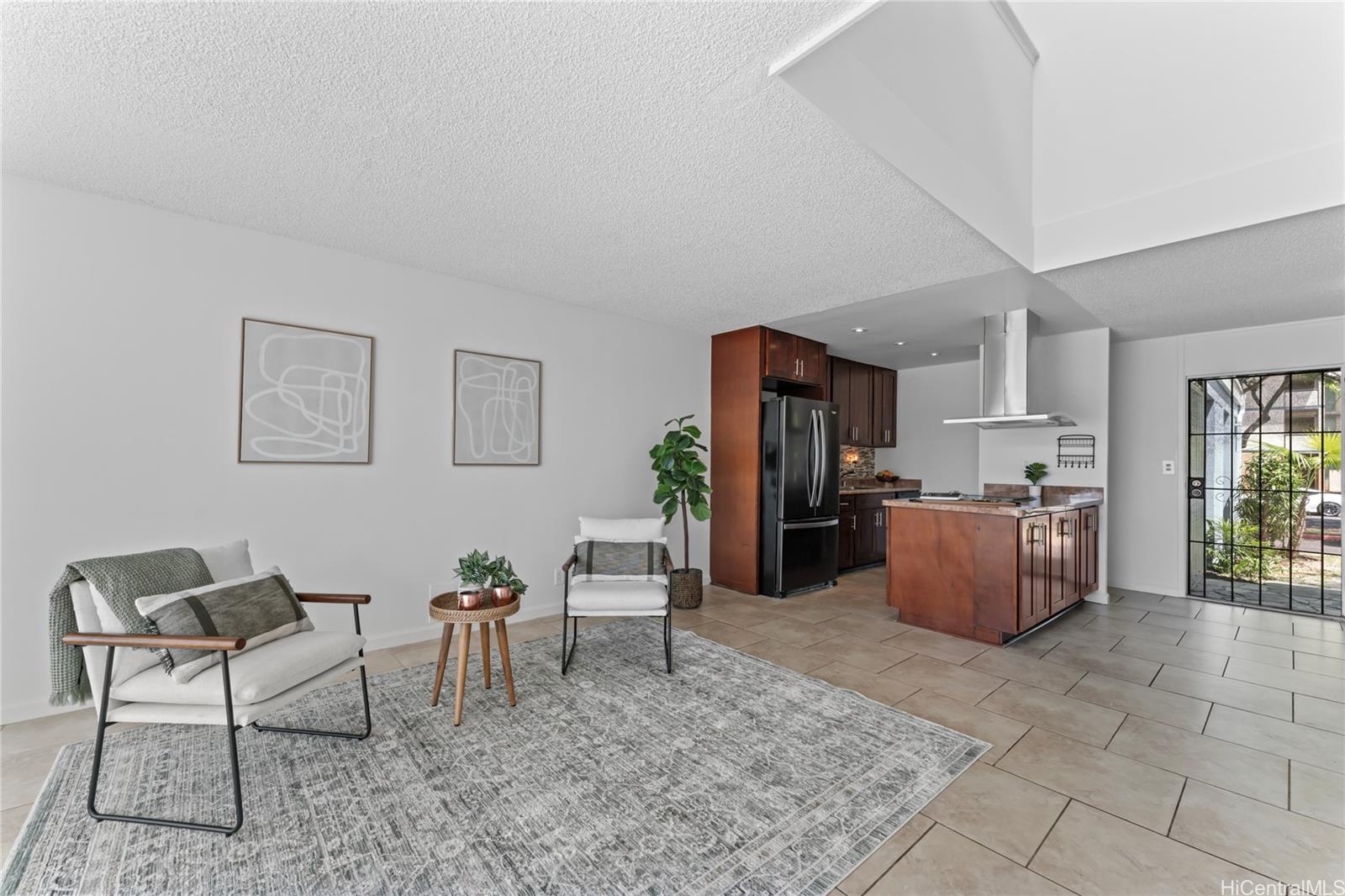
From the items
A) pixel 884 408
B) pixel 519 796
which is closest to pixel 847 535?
pixel 884 408

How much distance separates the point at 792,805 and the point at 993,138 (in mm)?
3263

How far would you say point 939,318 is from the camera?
4738mm

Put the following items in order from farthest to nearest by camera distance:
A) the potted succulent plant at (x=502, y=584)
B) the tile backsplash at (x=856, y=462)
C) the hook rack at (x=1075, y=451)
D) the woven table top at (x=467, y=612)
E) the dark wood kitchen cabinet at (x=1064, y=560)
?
the tile backsplash at (x=856, y=462) → the hook rack at (x=1075, y=451) → the dark wood kitchen cabinet at (x=1064, y=560) → the potted succulent plant at (x=502, y=584) → the woven table top at (x=467, y=612)

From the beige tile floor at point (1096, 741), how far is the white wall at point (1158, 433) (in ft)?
3.14

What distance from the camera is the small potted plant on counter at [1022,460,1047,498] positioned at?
5270 mm

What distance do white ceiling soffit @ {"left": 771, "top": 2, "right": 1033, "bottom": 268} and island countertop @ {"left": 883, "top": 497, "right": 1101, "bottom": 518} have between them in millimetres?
1518

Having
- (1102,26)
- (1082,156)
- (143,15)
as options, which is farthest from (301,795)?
(1102,26)

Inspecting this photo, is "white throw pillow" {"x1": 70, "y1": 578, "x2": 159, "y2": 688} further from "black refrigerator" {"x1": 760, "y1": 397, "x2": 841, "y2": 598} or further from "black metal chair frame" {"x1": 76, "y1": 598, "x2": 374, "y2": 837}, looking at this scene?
"black refrigerator" {"x1": 760, "y1": 397, "x2": 841, "y2": 598}

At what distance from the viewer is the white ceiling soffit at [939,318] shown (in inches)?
154

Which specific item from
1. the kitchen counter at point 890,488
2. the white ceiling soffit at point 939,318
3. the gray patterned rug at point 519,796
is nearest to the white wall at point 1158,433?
the white ceiling soffit at point 939,318

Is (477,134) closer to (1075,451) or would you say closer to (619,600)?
(619,600)

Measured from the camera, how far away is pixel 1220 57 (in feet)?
9.00

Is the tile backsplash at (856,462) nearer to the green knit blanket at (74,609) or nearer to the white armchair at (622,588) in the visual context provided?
the white armchair at (622,588)

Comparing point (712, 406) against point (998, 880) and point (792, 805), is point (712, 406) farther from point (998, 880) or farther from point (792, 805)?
point (998, 880)
